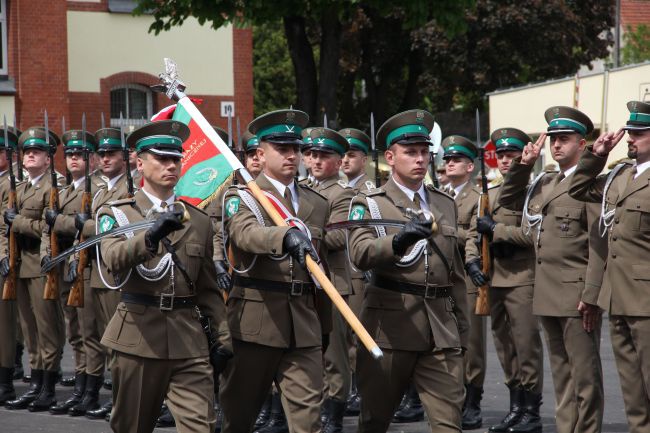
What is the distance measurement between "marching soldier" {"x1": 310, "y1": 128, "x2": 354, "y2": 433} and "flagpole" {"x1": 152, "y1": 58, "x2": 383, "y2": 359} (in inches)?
77.7

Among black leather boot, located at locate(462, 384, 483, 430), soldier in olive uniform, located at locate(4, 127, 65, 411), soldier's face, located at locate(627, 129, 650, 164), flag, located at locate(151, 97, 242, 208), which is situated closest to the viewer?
soldier's face, located at locate(627, 129, 650, 164)

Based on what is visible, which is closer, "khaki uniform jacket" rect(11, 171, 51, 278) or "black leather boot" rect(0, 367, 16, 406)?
"khaki uniform jacket" rect(11, 171, 51, 278)

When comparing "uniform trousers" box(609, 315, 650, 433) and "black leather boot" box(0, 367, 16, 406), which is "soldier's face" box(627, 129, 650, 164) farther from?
"black leather boot" box(0, 367, 16, 406)

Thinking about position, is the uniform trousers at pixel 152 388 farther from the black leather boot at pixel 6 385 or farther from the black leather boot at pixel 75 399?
the black leather boot at pixel 6 385

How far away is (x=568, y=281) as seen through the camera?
8.92 m

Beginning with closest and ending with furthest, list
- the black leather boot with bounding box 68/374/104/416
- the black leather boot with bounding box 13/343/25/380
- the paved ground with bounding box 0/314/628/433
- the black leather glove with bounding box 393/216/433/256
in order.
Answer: the black leather glove with bounding box 393/216/433/256 → the paved ground with bounding box 0/314/628/433 → the black leather boot with bounding box 68/374/104/416 → the black leather boot with bounding box 13/343/25/380

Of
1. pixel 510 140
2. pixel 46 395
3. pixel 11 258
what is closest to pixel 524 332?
pixel 510 140

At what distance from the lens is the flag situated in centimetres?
831

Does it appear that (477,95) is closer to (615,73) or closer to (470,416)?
(615,73)

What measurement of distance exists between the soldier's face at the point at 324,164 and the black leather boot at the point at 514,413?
7.36 feet

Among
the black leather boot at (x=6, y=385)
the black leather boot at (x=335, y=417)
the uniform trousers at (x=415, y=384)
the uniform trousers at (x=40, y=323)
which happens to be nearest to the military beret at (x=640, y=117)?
the uniform trousers at (x=415, y=384)

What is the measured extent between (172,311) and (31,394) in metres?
4.86

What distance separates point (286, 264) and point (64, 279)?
4285 mm

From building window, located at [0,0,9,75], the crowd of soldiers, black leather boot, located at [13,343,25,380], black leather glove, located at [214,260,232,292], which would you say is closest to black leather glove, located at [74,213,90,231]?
the crowd of soldiers
